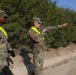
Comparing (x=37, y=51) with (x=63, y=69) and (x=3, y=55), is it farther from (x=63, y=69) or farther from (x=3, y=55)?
(x=3, y=55)

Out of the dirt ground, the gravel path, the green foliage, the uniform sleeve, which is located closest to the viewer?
the uniform sleeve

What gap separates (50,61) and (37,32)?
4168 mm

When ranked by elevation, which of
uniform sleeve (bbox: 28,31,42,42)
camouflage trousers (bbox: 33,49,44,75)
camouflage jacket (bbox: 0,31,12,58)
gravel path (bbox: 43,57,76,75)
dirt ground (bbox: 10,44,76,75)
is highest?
camouflage jacket (bbox: 0,31,12,58)

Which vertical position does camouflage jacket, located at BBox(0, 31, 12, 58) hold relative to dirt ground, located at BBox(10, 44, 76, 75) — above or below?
above

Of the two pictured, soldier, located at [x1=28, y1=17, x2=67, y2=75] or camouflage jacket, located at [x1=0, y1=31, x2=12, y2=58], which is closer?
camouflage jacket, located at [x1=0, y1=31, x2=12, y2=58]

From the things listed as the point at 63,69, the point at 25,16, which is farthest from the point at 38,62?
the point at 25,16

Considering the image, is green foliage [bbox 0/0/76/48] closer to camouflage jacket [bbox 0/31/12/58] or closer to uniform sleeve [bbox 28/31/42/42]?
uniform sleeve [bbox 28/31/42/42]

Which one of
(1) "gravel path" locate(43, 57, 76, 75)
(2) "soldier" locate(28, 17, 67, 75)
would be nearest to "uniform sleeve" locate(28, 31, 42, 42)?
(2) "soldier" locate(28, 17, 67, 75)

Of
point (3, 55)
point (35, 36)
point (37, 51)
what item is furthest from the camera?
point (37, 51)

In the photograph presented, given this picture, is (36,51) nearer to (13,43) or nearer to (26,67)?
(26,67)

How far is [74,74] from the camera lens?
12.5 m

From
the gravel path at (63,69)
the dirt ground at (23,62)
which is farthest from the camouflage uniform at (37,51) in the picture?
the gravel path at (63,69)

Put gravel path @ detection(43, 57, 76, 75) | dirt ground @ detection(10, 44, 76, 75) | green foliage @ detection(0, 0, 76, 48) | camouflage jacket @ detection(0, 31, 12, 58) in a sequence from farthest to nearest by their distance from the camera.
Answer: green foliage @ detection(0, 0, 76, 48) < gravel path @ detection(43, 57, 76, 75) < dirt ground @ detection(10, 44, 76, 75) < camouflage jacket @ detection(0, 31, 12, 58)

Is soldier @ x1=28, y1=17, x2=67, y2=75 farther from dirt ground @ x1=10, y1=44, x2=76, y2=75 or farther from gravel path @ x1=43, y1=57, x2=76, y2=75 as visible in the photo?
gravel path @ x1=43, y1=57, x2=76, y2=75
